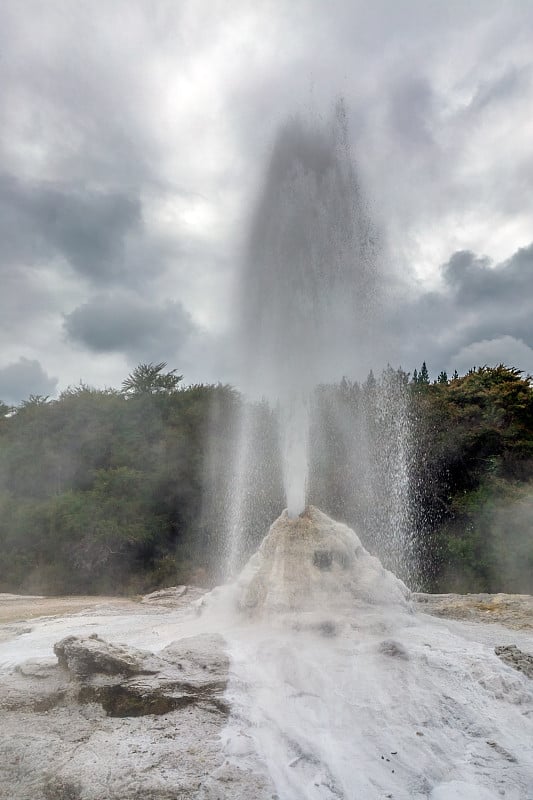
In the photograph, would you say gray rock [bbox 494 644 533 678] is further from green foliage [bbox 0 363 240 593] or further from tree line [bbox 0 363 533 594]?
green foliage [bbox 0 363 240 593]

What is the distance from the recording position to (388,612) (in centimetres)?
667

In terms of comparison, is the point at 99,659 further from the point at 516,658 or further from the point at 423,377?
the point at 423,377

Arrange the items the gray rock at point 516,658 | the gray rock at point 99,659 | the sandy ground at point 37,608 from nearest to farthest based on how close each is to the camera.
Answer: the gray rock at point 99,659
the gray rock at point 516,658
the sandy ground at point 37,608

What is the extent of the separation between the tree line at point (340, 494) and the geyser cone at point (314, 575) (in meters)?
5.49

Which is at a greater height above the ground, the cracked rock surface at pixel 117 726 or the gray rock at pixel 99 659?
the gray rock at pixel 99 659

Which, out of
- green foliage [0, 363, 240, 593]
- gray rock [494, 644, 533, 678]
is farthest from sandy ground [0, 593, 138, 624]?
gray rock [494, 644, 533, 678]

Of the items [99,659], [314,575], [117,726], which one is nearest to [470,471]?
[314,575]

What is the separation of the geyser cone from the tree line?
5491 mm

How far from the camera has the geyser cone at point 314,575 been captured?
674cm

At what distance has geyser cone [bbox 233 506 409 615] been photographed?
6.74 metres

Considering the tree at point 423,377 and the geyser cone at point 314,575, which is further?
the tree at point 423,377

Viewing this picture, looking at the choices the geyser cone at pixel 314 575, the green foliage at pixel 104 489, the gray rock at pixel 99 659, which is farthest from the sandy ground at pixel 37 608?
the gray rock at pixel 99 659

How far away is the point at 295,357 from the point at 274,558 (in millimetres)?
4343

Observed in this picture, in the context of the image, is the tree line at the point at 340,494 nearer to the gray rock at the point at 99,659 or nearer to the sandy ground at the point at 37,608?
the sandy ground at the point at 37,608
